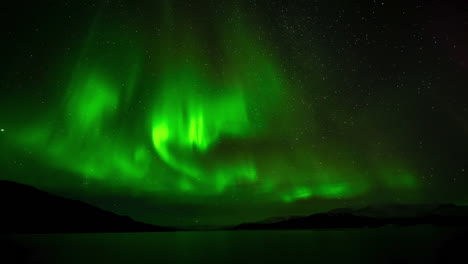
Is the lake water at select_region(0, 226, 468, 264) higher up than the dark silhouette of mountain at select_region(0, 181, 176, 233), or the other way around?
the dark silhouette of mountain at select_region(0, 181, 176, 233)

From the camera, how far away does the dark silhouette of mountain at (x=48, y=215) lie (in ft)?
466

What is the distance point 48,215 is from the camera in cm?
15462

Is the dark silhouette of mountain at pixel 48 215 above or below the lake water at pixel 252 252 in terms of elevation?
above

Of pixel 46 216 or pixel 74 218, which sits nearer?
pixel 46 216

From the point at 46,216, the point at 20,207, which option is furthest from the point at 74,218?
the point at 20,207

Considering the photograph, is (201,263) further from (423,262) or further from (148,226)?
(148,226)

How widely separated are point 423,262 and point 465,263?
384 centimetres

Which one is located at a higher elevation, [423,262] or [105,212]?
[105,212]

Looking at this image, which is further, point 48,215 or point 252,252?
point 48,215

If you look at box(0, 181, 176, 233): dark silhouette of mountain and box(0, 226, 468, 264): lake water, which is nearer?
box(0, 226, 468, 264): lake water

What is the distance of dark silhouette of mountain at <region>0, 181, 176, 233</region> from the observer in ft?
466

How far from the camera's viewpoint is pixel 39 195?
542ft

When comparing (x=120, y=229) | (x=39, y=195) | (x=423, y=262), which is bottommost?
(x=423, y=262)

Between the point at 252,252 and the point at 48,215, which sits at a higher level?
the point at 48,215
